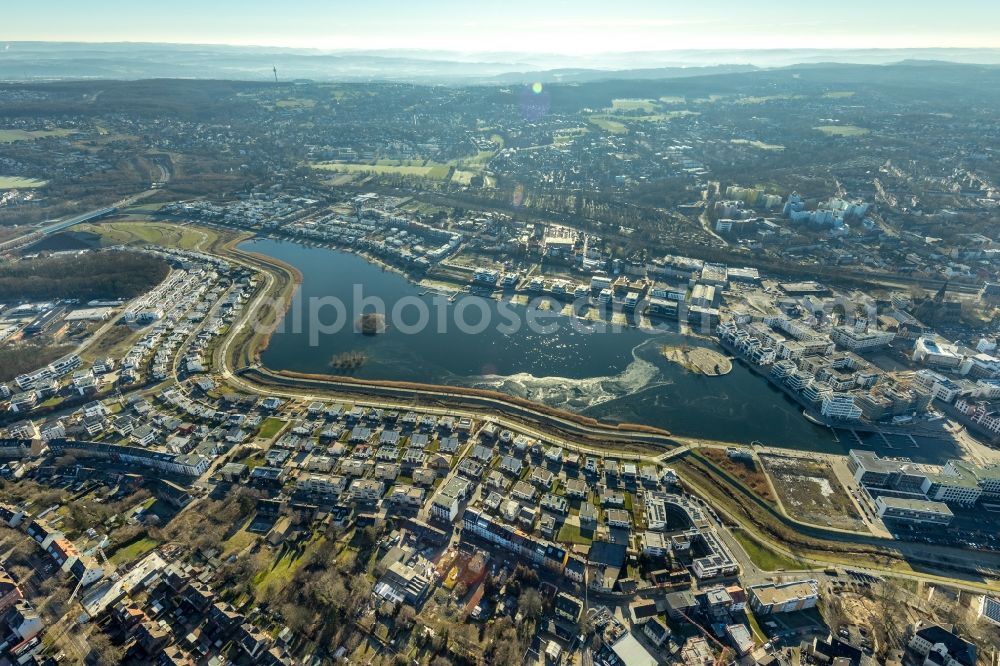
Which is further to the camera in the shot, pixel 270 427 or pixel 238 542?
pixel 270 427

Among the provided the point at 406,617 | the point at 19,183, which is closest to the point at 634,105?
the point at 19,183

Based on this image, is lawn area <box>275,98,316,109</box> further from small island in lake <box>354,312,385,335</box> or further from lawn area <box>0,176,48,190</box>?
small island in lake <box>354,312,385,335</box>

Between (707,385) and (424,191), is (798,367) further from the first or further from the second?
(424,191)

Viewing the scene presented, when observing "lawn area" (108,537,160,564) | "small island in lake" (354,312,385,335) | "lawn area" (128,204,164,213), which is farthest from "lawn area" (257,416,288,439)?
"lawn area" (128,204,164,213)

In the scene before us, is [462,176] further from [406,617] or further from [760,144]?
[406,617]

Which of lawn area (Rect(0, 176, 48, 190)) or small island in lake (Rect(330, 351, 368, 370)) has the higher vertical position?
lawn area (Rect(0, 176, 48, 190))

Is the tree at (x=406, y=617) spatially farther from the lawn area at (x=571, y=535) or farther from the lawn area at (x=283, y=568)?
the lawn area at (x=571, y=535)
